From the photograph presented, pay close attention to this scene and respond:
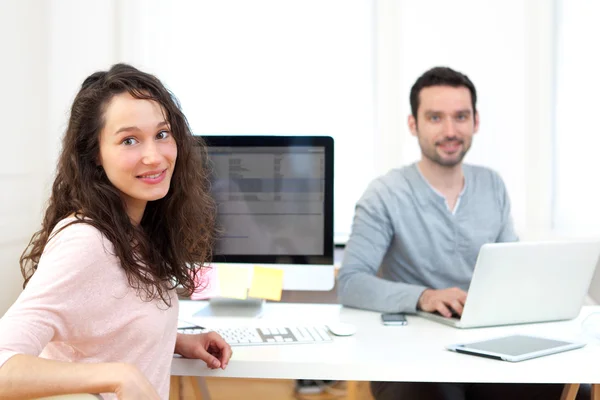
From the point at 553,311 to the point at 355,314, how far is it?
470 mm

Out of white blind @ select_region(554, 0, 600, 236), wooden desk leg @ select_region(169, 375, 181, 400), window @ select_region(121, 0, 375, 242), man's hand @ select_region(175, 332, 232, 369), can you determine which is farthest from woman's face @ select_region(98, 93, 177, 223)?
white blind @ select_region(554, 0, 600, 236)

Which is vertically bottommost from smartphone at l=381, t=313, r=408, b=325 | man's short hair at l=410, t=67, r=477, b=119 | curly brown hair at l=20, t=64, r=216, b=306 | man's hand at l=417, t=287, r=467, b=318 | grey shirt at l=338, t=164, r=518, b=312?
smartphone at l=381, t=313, r=408, b=325

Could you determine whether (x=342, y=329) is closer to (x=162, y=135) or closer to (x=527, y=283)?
(x=527, y=283)

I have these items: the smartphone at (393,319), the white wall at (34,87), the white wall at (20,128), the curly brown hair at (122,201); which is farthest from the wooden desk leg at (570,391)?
the white wall at (20,128)

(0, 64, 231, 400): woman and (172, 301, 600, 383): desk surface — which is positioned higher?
(0, 64, 231, 400): woman

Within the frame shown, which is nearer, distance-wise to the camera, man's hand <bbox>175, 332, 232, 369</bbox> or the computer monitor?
man's hand <bbox>175, 332, 232, 369</bbox>

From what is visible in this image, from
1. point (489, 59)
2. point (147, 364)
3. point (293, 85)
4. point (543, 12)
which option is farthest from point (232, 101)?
point (147, 364)

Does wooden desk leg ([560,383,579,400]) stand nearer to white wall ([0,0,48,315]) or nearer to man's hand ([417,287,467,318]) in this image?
man's hand ([417,287,467,318])

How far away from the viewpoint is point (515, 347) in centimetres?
143

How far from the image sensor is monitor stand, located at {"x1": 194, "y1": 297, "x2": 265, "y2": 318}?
1813 mm

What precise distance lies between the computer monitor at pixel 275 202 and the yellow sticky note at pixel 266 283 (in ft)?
0.09

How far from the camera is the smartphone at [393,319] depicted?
1.68 meters

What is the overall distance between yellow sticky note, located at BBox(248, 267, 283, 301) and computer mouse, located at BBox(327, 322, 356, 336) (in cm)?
26

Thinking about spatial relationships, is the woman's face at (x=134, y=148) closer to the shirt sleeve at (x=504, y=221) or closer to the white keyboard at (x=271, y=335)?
the white keyboard at (x=271, y=335)
